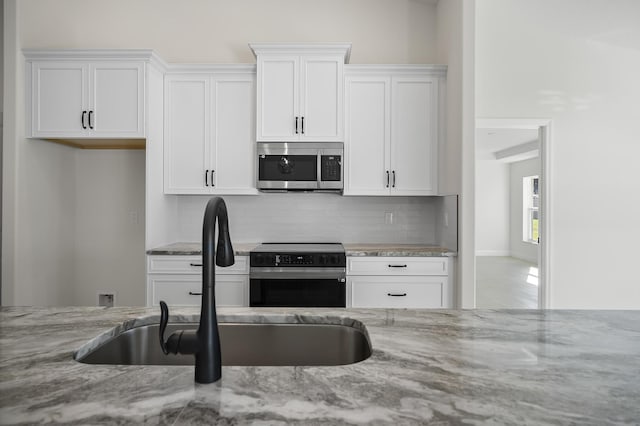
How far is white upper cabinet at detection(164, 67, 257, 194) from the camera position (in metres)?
3.43

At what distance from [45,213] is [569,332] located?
3.79 meters

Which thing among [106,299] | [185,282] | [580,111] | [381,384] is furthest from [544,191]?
[106,299]

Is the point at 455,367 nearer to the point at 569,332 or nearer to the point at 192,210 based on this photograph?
the point at 569,332

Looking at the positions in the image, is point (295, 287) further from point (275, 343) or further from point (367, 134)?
point (275, 343)

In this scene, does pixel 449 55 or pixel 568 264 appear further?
pixel 568 264

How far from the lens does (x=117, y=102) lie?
3.16 m

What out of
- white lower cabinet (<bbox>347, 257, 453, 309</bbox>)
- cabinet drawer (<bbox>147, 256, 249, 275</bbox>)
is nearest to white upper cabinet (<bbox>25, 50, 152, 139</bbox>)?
cabinet drawer (<bbox>147, 256, 249, 275</bbox>)

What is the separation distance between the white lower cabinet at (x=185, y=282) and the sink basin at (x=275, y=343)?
1849 millimetres

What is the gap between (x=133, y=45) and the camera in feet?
12.3

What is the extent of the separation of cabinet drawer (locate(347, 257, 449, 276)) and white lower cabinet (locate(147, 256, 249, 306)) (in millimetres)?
859

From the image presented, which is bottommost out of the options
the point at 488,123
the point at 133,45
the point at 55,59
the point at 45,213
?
the point at 45,213

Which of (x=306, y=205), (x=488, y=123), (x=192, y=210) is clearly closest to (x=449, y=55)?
(x=488, y=123)

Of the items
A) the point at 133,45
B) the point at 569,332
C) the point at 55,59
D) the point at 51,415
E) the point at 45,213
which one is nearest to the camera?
the point at 51,415

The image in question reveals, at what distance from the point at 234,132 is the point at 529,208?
8975mm
